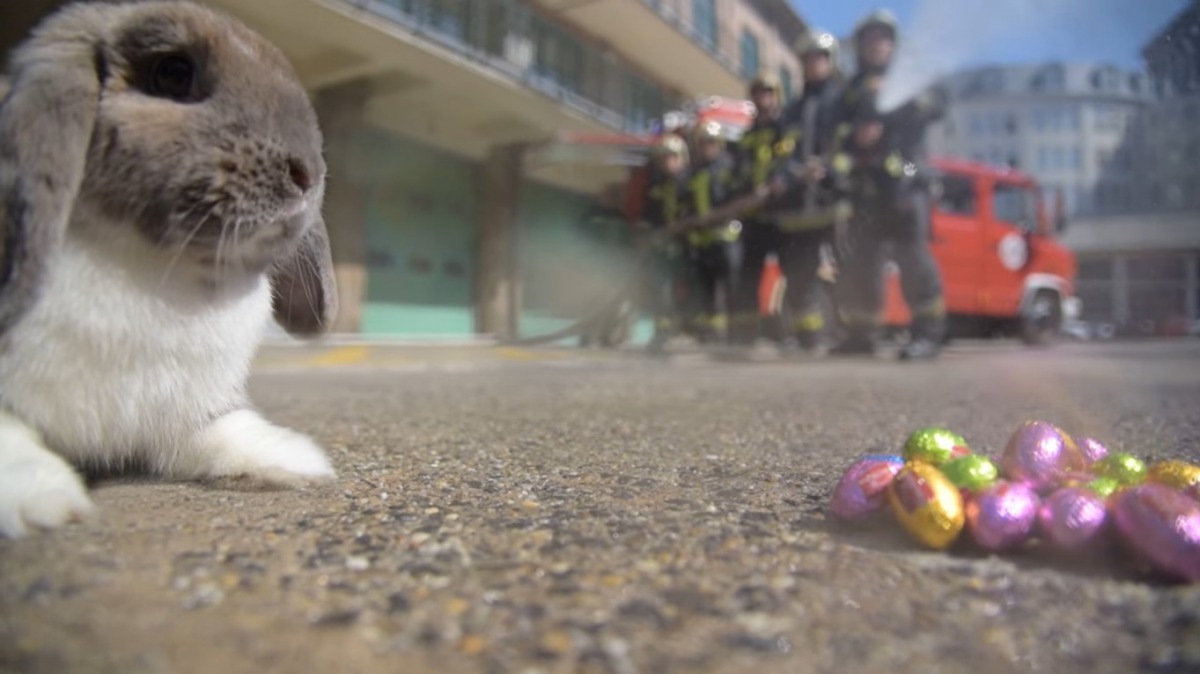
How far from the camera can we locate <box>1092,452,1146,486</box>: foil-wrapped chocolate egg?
1.00 m

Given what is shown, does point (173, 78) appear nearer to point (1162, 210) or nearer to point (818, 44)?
point (1162, 210)

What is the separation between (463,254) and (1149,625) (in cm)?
521

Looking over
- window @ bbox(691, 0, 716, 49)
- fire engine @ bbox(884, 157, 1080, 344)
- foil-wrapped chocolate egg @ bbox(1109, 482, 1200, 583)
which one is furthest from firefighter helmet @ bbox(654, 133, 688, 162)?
foil-wrapped chocolate egg @ bbox(1109, 482, 1200, 583)

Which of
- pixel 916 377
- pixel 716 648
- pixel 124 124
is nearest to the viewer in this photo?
pixel 716 648

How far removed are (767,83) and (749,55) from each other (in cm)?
28

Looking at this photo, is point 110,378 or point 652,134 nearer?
point 110,378

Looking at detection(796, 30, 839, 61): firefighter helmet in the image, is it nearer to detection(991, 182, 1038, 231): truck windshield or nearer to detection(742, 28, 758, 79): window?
detection(742, 28, 758, 79): window

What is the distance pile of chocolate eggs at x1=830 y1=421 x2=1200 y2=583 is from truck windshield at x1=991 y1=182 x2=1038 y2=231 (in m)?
6.39

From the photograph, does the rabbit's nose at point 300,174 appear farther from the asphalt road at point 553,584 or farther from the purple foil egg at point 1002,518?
the purple foil egg at point 1002,518

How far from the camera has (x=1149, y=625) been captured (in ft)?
2.13

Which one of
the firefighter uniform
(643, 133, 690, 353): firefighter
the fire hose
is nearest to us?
the firefighter uniform

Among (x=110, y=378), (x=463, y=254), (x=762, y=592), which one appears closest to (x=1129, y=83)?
(x=762, y=592)

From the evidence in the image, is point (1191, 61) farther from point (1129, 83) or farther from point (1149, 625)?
point (1149, 625)

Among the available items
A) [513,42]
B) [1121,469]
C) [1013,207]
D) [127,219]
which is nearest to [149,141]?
[127,219]
